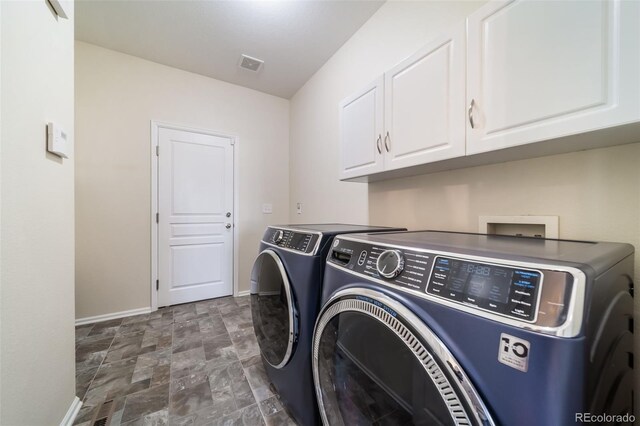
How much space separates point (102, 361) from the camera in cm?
167

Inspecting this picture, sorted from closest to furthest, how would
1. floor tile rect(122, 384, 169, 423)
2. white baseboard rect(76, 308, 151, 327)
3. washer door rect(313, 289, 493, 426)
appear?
washer door rect(313, 289, 493, 426) → floor tile rect(122, 384, 169, 423) → white baseboard rect(76, 308, 151, 327)

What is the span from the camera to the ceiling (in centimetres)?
182

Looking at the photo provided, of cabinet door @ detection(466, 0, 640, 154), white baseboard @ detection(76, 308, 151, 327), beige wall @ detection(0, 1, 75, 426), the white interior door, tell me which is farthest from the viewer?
the white interior door

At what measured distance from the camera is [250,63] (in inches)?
98.8

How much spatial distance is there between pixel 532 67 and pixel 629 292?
0.73m

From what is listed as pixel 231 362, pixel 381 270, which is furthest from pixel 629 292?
pixel 231 362

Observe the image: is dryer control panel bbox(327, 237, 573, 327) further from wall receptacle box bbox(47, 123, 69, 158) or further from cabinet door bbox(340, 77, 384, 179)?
wall receptacle box bbox(47, 123, 69, 158)

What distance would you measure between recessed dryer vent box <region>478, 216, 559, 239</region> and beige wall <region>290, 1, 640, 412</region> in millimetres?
26

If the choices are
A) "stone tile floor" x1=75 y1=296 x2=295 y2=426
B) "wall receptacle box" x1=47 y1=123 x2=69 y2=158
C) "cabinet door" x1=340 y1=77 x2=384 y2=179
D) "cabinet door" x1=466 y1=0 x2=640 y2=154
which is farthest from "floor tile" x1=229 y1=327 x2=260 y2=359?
"cabinet door" x1=466 y1=0 x2=640 y2=154

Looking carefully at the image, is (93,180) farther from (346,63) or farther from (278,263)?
(346,63)

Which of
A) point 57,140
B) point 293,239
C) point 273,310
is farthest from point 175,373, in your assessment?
point 57,140

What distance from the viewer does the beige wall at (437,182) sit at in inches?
32.8

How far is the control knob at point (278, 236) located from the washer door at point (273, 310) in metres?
0.07

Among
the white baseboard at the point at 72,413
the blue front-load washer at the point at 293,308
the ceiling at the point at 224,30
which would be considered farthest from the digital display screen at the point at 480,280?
the ceiling at the point at 224,30
